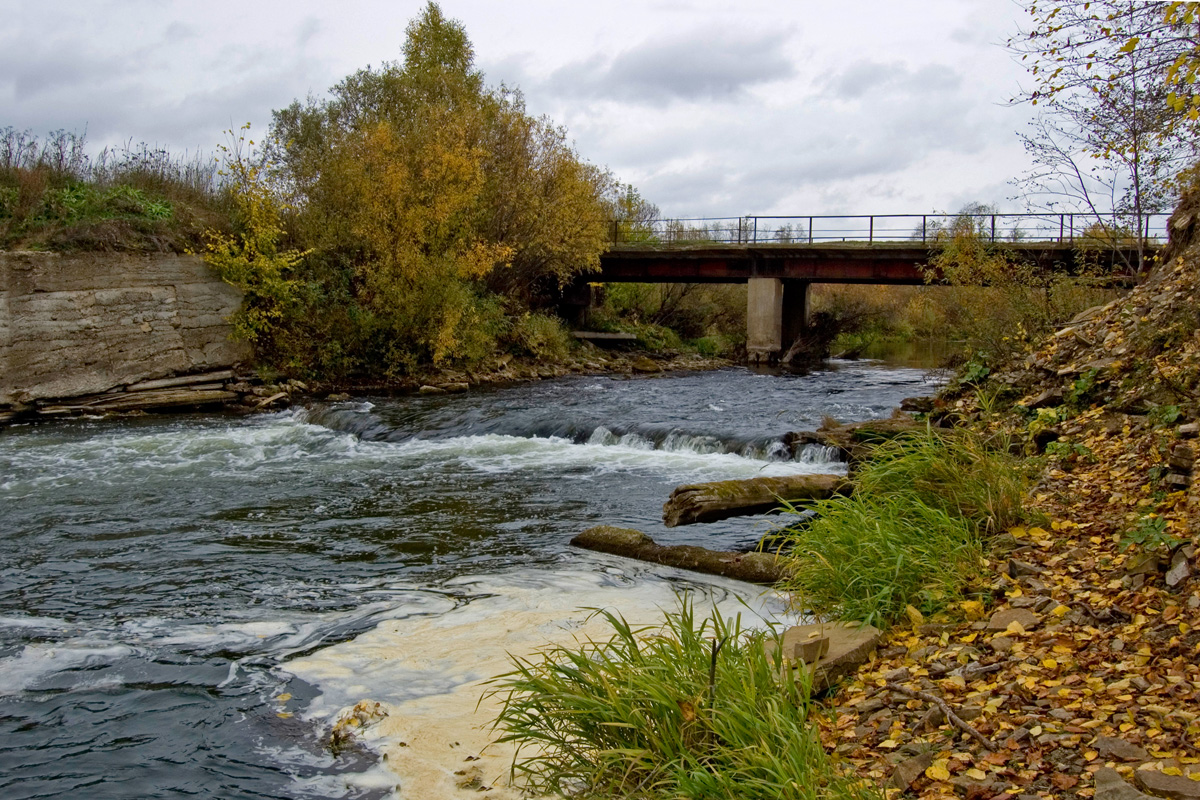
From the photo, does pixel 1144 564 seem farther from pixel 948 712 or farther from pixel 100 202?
pixel 100 202

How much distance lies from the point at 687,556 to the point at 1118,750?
511 centimetres

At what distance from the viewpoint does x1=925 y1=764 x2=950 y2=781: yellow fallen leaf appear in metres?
3.81

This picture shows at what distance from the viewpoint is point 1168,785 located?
3344mm

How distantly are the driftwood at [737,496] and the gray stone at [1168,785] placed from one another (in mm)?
6317

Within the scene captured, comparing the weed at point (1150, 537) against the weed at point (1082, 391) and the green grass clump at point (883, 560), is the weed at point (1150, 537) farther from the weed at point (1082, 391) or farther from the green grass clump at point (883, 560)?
the weed at point (1082, 391)

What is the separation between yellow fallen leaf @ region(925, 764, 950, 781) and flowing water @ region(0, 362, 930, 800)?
264 cm

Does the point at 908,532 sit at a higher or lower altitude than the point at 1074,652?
higher

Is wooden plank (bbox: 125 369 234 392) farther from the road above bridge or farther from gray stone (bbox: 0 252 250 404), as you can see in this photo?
the road above bridge

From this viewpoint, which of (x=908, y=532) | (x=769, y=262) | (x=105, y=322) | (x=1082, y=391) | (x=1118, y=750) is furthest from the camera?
(x=769, y=262)

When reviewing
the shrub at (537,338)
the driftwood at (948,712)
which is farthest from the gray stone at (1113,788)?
the shrub at (537,338)

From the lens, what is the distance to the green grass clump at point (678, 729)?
12.4ft

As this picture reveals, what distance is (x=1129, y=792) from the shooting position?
132 inches

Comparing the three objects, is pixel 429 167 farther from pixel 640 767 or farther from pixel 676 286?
pixel 640 767

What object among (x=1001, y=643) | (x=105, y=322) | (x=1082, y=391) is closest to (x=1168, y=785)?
(x=1001, y=643)
